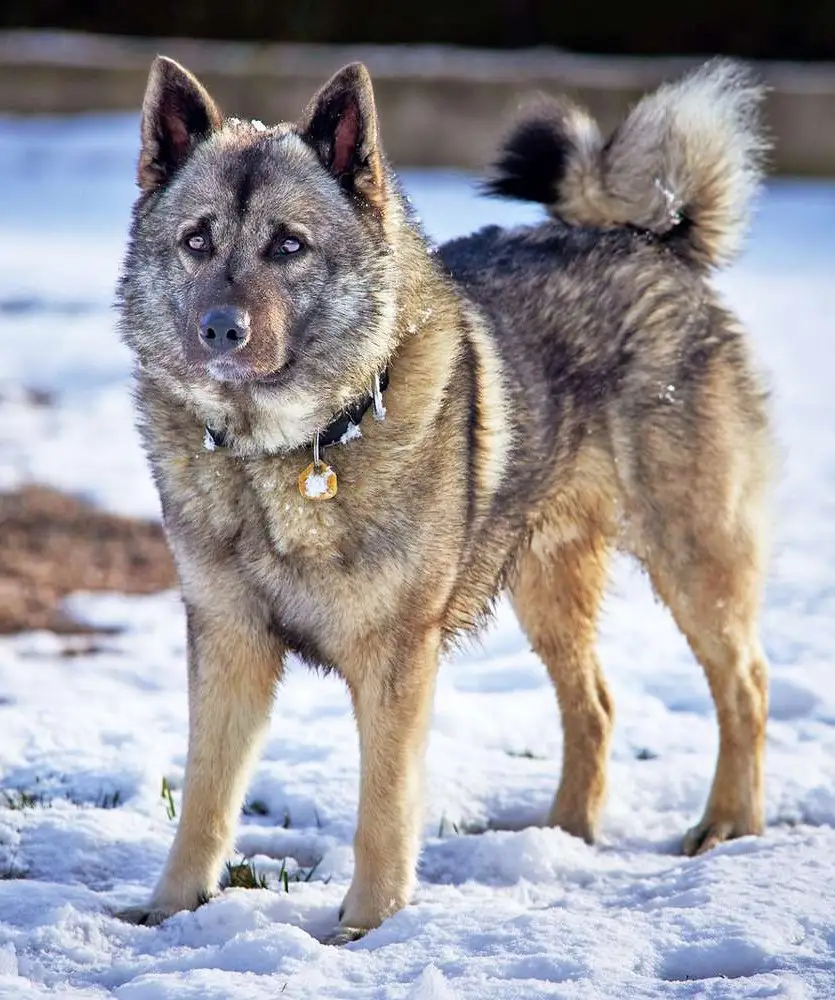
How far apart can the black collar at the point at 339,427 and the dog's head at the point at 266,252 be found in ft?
0.08

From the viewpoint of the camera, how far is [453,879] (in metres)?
3.58

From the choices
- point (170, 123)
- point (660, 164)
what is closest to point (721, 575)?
point (660, 164)

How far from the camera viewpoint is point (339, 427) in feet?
10.7

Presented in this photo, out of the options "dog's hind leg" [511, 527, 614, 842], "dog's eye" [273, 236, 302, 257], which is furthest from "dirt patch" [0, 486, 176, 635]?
"dog's eye" [273, 236, 302, 257]

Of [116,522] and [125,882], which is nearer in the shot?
[125,882]

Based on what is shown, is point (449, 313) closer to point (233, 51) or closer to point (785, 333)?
point (785, 333)

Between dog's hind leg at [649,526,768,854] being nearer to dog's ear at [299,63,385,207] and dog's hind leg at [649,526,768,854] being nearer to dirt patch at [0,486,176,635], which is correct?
dog's ear at [299,63,385,207]

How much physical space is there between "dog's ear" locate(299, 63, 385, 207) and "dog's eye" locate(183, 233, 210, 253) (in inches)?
13.8

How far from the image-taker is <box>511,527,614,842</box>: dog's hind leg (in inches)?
164

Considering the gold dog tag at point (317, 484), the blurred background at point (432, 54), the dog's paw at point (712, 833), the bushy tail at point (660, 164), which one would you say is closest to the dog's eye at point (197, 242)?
the gold dog tag at point (317, 484)

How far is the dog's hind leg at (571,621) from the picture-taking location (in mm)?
4164

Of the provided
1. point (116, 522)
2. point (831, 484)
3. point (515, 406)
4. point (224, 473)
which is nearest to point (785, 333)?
point (831, 484)

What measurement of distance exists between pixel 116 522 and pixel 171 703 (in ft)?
6.90

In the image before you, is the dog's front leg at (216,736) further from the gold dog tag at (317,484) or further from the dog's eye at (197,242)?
the dog's eye at (197,242)
